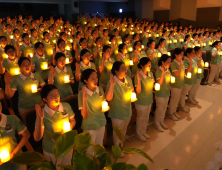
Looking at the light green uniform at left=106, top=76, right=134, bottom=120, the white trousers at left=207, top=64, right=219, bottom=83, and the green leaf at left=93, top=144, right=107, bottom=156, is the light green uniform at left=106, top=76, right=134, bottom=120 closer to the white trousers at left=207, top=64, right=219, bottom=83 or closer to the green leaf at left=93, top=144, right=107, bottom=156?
the green leaf at left=93, top=144, right=107, bottom=156

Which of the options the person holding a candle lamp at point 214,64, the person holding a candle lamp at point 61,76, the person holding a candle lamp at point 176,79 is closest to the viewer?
the person holding a candle lamp at point 61,76

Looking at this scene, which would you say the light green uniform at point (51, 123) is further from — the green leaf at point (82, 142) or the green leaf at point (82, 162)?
the green leaf at point (82, 162)

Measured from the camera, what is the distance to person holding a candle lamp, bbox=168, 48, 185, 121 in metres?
3.41

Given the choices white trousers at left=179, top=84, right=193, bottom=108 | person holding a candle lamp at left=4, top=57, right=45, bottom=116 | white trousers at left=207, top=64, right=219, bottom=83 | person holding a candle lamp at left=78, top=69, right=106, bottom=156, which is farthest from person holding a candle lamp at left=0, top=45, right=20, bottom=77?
white trousers at left=207, top=64, right=219, bottom=83

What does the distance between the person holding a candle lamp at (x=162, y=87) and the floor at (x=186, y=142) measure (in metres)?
0.15

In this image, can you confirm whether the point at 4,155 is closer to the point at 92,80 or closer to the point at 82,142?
the point at 82,142

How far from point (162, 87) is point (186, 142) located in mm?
Result: 939

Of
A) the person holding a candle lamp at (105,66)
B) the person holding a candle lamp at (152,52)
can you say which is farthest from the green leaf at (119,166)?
the person holding a candle lamp at (152,52)

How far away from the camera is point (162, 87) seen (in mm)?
3227

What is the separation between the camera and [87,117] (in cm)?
227

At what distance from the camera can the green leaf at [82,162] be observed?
0.83 meters

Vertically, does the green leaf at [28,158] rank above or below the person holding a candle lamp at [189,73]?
above

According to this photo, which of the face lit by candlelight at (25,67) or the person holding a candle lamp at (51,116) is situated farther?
the face lit by candlelight at (25,67)

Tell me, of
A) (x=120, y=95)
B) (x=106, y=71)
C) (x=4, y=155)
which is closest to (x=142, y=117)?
(x=120, y=95)
